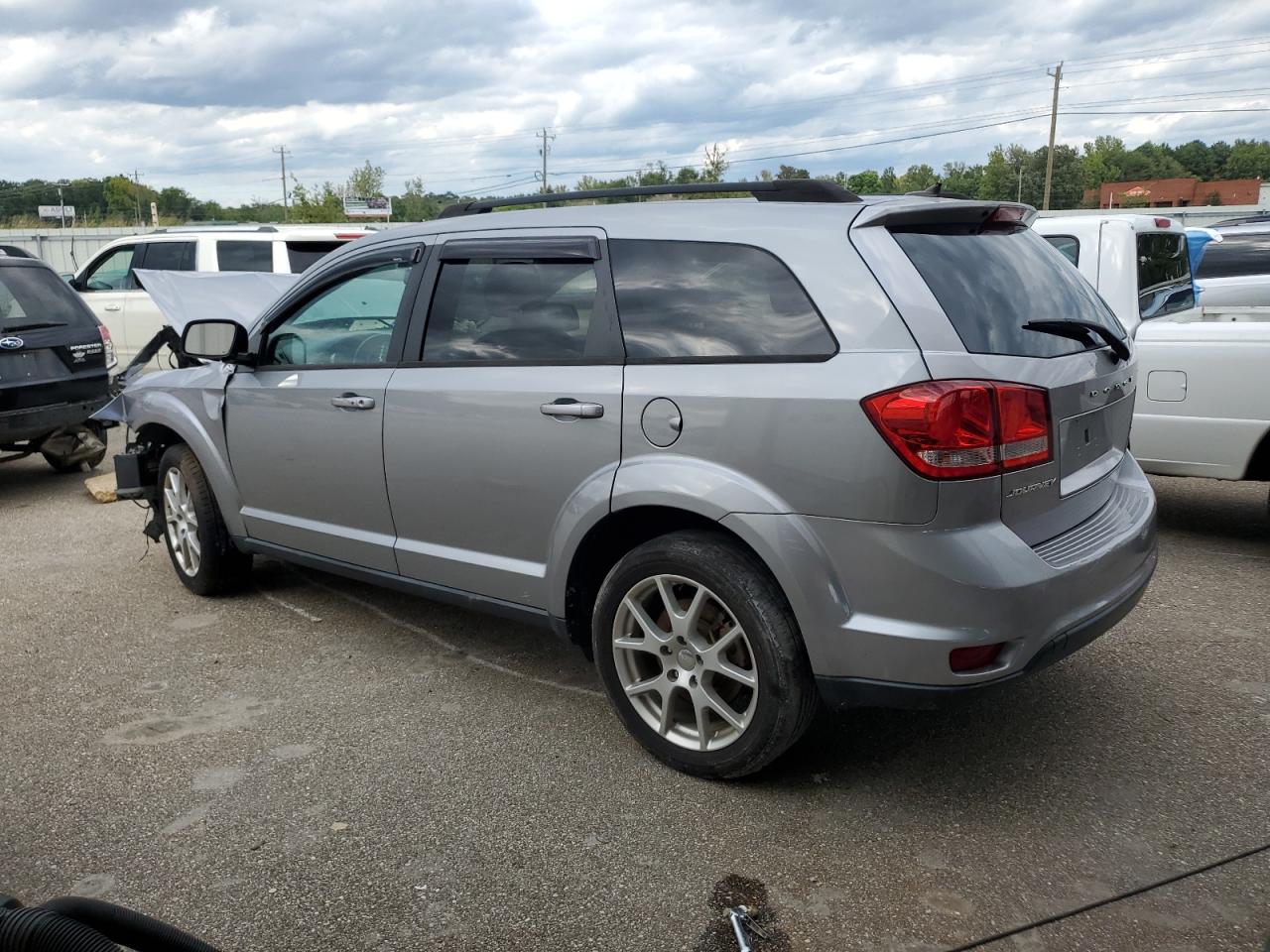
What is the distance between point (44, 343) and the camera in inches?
309

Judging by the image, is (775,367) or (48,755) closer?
(775,367)

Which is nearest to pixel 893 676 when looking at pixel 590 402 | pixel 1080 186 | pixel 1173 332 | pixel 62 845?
pixel 590 402

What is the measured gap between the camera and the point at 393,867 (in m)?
3.01

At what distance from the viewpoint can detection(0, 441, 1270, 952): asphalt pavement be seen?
9.09 feet

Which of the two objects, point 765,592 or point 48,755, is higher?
point 765,592

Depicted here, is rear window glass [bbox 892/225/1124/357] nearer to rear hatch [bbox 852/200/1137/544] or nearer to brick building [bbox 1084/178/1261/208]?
rear hatch [bbox 852/200/1137/544]

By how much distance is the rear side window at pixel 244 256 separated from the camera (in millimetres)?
11234

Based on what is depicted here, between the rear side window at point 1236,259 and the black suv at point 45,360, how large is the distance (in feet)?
28.8

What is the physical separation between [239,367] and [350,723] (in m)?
1.91

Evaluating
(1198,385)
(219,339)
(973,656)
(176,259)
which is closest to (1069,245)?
(1198,385)

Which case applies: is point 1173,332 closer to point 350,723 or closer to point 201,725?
point 350,723

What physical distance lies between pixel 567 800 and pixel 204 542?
2.78m

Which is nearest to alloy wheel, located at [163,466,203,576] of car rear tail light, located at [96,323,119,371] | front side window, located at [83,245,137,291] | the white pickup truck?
car rear tail light, located at [96,323,119,371]

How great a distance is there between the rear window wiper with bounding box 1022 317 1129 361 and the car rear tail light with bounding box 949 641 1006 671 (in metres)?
0.96
